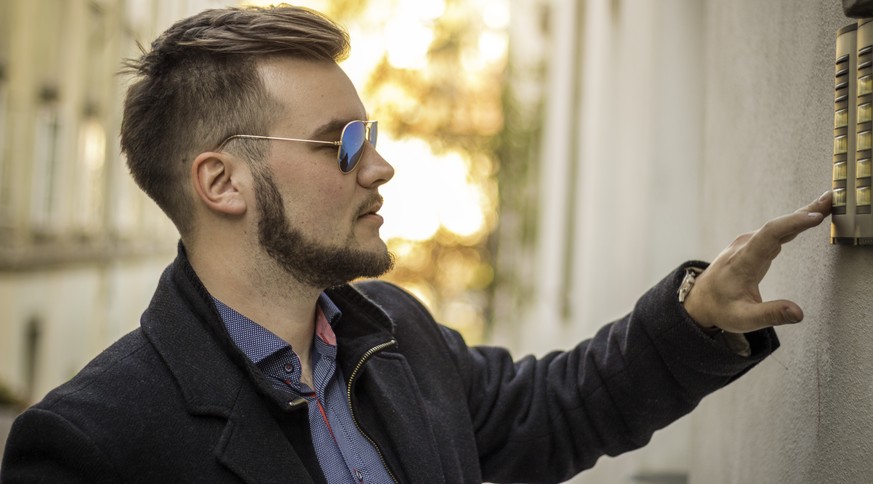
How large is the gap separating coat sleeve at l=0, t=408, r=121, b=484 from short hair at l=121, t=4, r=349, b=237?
0.77 meters

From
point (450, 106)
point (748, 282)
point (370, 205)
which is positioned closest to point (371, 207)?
point (370, 205)

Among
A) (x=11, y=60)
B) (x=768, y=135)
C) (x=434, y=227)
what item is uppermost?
(x=11, y=60)

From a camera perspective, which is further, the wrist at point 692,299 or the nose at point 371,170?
the nose at point 371,170

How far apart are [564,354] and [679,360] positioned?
0.45 m

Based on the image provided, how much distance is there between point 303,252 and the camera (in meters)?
2.53

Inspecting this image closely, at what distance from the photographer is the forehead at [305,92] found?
2.62 meters

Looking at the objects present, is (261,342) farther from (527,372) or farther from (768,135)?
(768,135)

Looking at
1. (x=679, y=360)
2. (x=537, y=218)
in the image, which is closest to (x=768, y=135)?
(x=679, y=360)

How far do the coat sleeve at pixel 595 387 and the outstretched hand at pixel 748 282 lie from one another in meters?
0.09

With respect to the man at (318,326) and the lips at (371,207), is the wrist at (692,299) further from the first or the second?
the lips at (371,207)

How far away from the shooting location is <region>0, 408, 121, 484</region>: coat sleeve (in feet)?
6.50

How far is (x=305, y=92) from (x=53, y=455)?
3.61 feet

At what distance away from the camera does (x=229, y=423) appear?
7.11 feet

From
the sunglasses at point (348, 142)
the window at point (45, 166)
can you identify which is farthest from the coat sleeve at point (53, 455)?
the window at point (45, 166)
